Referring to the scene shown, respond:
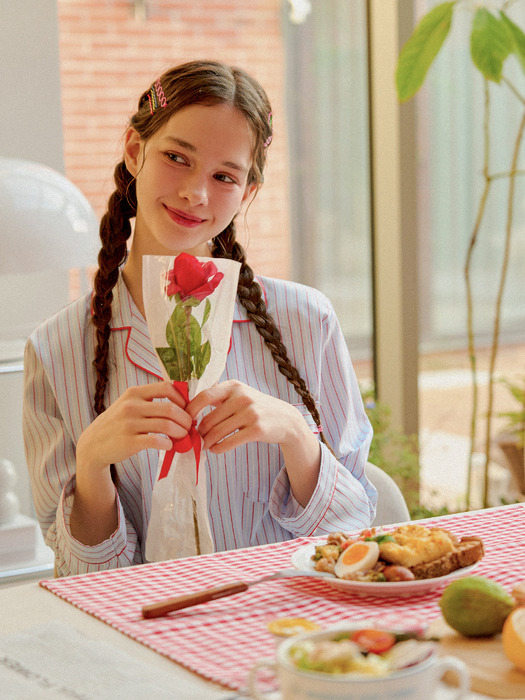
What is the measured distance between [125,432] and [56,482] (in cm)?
38

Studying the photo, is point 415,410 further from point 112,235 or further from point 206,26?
point 112,235

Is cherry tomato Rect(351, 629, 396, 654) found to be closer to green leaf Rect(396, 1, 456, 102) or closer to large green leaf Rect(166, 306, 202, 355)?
large green leaf Rect(166, 306, 202, 355)

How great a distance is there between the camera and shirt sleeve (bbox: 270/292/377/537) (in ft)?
5.21

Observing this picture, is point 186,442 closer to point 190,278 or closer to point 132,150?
point 190,278

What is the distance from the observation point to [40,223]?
2.03 metres

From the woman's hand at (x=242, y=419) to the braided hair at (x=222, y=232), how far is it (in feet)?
0.80

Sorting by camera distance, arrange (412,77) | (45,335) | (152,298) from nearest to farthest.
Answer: (152,298) < (45,335) < (412,77)

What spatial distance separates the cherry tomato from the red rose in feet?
1.92

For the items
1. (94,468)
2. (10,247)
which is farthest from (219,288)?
(10,247)

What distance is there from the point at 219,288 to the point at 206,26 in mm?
2681

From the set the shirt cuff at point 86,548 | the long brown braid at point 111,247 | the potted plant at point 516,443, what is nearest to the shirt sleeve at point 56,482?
the shirt cuff at point 86,548

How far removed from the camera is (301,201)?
3916mm

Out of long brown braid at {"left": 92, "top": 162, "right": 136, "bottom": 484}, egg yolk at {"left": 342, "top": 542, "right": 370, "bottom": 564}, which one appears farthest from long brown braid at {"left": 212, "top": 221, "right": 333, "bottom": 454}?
egg yolk at {"left": 342, "top": 542, "right": 370, "bottom": 564}

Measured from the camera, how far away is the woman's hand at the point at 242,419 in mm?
1313
